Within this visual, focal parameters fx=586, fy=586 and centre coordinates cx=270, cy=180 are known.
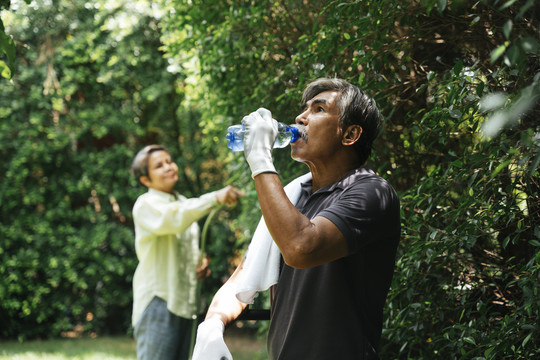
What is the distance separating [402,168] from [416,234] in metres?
0.49

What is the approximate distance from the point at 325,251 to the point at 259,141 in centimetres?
41

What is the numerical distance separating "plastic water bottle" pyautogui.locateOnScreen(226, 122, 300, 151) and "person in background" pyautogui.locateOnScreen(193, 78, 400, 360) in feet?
0.11

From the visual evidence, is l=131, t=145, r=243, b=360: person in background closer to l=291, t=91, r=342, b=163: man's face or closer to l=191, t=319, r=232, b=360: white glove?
l=291, t=91, r=342, b=163: man's face

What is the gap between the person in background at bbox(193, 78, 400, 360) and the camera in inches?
66.8

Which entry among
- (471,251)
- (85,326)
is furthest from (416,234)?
(85,326)

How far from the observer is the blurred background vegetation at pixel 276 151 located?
2217 millimetres

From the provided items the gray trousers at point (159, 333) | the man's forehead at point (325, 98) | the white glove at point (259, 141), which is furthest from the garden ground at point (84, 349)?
the white glove at point (259, 141)

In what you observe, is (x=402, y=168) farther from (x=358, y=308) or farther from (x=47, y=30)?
(x=47, y=30)

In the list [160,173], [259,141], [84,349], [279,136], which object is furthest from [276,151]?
[84,349]

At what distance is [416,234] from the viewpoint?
267cm

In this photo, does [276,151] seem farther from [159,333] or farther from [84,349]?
[84,349]

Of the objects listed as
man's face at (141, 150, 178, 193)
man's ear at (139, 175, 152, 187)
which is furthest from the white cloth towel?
man's ear at (139, 175, 152, 187)

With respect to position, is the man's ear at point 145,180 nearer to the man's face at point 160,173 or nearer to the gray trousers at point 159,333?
the man's face at point 160,173

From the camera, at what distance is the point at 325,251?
1674 mm
